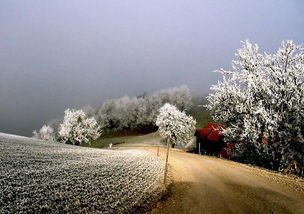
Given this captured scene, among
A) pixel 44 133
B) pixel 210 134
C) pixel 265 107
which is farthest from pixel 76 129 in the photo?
pixel 265 107

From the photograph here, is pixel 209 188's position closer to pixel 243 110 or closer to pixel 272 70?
pixel 243 110

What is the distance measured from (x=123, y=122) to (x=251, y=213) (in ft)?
562

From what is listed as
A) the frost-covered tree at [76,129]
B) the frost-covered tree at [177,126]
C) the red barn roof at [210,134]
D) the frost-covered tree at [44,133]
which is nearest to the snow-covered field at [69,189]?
the red barn roof at [210,134]

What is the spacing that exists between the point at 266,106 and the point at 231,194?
810 inches

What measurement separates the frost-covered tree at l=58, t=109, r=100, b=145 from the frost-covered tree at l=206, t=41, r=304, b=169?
3150 inches

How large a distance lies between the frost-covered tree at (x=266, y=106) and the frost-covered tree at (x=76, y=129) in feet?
263

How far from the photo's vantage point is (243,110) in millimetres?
43312

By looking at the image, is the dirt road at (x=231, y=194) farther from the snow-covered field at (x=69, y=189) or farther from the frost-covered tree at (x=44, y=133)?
the frost-covered tree at (x=44, y=133)

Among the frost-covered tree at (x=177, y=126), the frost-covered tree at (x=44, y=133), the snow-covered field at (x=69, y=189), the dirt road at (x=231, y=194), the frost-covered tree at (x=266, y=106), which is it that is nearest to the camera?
the snow-covered field at (x=69, y=189)

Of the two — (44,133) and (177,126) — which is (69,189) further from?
(44,133)

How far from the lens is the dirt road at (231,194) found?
68.7 ft

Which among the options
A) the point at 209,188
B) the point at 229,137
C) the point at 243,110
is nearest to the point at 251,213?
the point at 209,188

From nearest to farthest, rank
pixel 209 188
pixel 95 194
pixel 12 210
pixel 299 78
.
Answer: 1. pixel 12 210
2. pixel 95 194
3. pixel 209 188
4. pixel 299 78

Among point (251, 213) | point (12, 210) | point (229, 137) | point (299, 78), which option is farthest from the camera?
point (229, 137)
